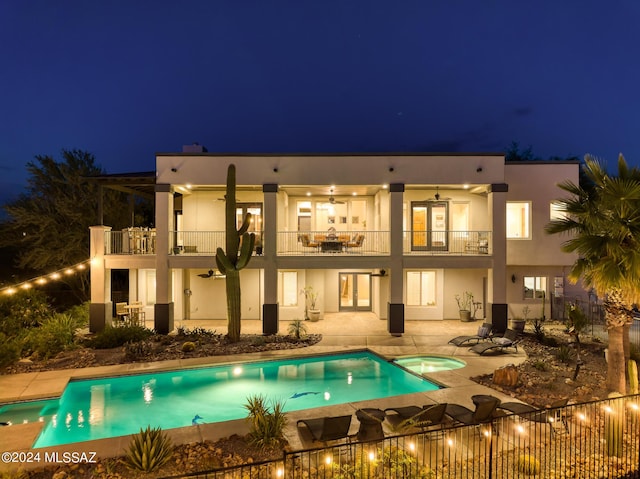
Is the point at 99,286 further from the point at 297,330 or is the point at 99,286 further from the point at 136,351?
the point at 297,330

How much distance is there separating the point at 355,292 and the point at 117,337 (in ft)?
34.8

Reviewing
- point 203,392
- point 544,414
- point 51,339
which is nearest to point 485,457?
point 544,414

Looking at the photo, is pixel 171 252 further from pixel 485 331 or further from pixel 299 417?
pixel 485 331

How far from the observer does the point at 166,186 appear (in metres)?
16.2

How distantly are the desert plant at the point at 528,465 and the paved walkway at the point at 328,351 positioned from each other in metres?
2.52

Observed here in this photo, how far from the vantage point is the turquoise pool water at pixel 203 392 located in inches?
336

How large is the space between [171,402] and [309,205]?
39.5 feet

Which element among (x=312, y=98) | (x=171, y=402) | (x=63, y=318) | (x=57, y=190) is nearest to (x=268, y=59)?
(x=312, y=98)

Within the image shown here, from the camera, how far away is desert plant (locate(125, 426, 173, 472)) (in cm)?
605

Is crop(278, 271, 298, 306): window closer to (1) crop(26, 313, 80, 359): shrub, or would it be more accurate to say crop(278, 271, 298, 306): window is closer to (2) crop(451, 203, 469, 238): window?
(2) crop(451, 203, 469, 238): window

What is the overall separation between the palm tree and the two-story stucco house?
7.04 meters

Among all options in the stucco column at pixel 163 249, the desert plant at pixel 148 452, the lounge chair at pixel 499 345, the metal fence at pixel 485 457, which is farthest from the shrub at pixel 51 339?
the lounge chair at pixel 499 345

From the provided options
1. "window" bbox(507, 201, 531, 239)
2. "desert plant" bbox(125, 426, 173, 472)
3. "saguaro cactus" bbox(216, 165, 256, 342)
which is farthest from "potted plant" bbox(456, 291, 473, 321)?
"desert plant" bbox(125, 426, 173, 472)

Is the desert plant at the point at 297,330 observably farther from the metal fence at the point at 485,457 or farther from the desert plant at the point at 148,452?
the desert plant at the point at 148,452
